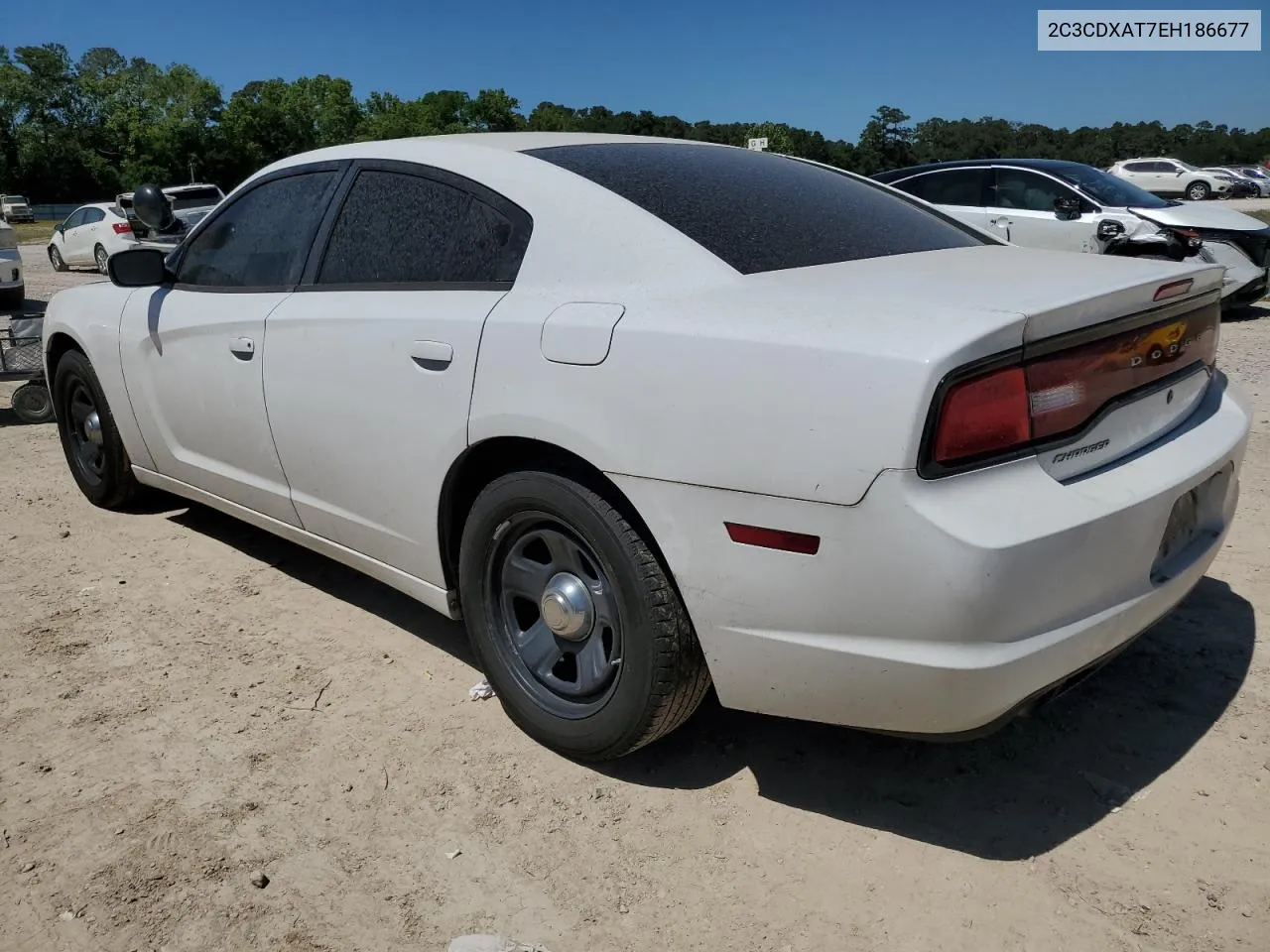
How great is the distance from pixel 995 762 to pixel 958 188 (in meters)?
9.16

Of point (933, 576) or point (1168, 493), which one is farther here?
point (1168, 493)

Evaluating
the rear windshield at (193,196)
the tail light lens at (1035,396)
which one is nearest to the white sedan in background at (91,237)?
the rear windshield at (193,196)

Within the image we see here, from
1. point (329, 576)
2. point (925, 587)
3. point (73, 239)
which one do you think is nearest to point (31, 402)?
point (329, 576)

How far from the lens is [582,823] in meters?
2.51

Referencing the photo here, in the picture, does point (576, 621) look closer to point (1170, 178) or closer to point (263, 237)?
point (263, 237)

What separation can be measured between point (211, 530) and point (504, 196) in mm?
Result: 2648

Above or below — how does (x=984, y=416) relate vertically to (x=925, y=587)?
above

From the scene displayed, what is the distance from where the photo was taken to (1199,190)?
40000mm

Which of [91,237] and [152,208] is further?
[91,237]

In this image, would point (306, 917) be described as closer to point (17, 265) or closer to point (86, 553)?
point (86, 553)

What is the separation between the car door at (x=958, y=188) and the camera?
10492 millimetres

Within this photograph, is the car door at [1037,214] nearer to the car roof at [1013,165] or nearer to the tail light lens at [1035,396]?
the car roof at [1013,165]

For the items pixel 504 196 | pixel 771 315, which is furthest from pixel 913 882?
pixel 504 196

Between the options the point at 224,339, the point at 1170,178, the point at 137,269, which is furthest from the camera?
the point at 1170,178
